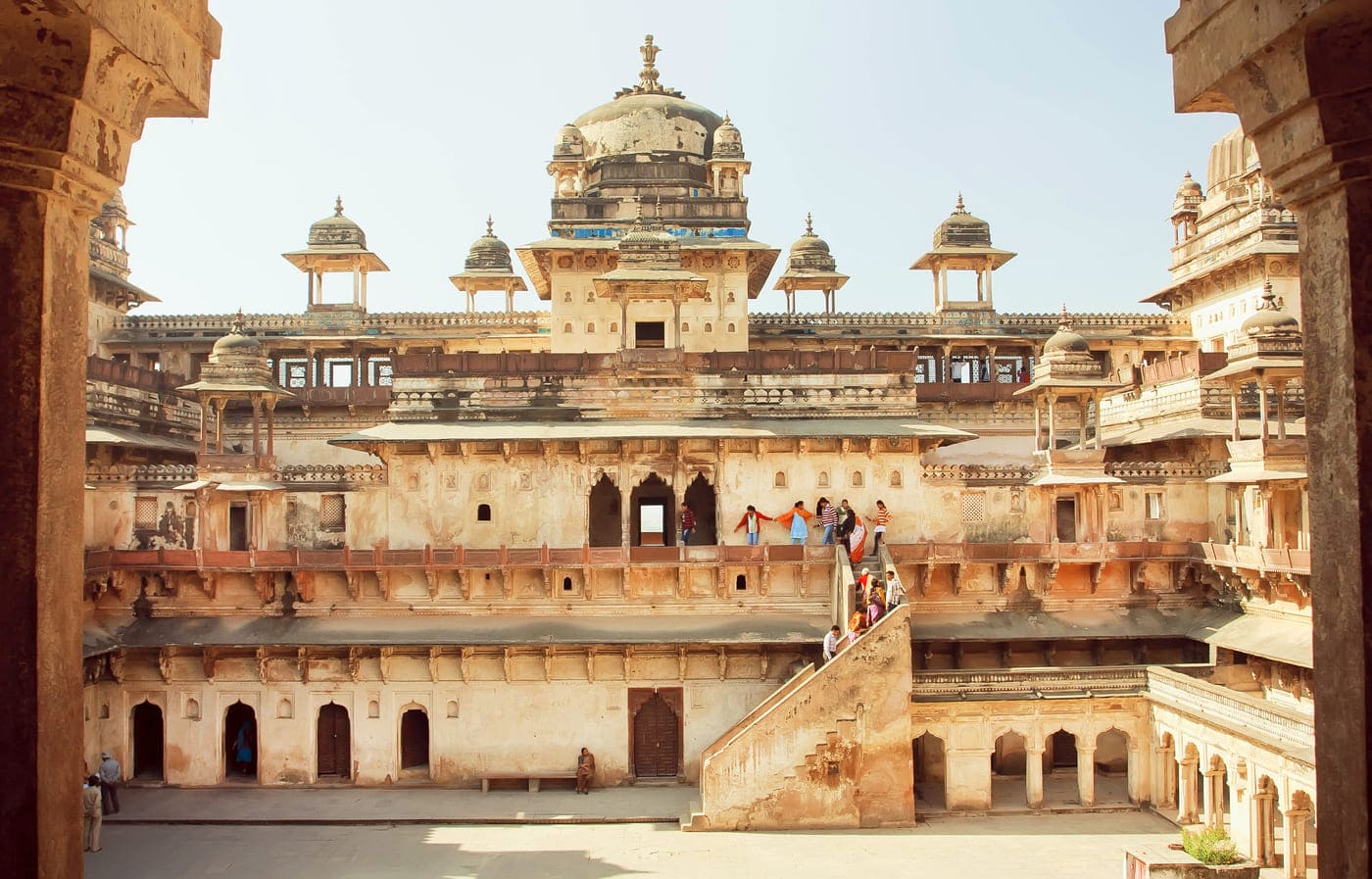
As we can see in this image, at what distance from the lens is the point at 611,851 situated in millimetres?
20125

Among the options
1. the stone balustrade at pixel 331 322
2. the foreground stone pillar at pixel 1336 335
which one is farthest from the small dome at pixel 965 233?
the foreground stone pillar at pixel 1336 335

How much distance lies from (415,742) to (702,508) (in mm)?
8976

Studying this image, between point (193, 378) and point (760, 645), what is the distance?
23.0 metres

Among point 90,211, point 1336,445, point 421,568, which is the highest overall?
point 90,211

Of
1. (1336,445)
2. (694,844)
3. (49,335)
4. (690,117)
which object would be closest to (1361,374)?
(1336,445)

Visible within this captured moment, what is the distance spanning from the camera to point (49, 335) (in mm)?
4371

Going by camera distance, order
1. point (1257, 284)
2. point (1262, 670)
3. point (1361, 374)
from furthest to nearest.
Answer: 1. point (1257, 284)
2. point (1262, 670)
3. point (1361, 374)

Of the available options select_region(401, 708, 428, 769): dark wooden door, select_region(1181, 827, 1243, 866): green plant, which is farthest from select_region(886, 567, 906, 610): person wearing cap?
select_region(401, 708, 428, 769): dark wooden door

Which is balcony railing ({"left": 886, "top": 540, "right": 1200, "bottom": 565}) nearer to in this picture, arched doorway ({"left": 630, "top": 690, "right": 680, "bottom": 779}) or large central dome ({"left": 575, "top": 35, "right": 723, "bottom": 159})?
arched doorway ({"left": 630, "top": 690, "right": 680, "bottom": 779})

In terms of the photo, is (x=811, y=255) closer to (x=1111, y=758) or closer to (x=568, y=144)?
(x=568, y=144)

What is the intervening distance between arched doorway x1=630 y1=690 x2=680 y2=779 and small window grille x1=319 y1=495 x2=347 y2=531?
789 centimetres

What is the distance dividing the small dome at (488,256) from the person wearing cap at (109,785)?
24400 mm

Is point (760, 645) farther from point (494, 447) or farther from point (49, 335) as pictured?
point (49, 335)

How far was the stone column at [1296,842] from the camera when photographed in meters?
18.0
